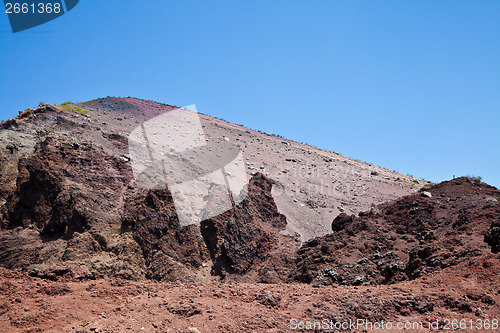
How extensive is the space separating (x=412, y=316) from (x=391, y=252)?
3.32 meters

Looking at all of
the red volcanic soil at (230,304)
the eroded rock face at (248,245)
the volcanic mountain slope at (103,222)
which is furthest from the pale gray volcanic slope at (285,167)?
the red volcanic soil at (230,304)

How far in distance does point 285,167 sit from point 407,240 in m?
15.0

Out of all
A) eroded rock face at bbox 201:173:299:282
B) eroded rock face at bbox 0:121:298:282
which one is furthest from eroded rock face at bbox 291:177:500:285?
eroded rock face at bbox 0:121:298:282

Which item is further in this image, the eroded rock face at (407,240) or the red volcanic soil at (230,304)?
the eroded rock face at (407,240)

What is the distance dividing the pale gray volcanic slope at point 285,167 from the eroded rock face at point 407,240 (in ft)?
13.6

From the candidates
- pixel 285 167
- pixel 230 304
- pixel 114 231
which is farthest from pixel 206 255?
pixel 285 167

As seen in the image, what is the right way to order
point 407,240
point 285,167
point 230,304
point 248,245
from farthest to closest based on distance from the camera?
point 285,167 < point 248,245 < point 407,240 < point 230,304

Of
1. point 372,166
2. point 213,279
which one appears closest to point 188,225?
point 213,279

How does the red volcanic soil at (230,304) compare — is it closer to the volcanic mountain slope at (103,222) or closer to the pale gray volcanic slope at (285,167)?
the volcanic mountain slope at (103,222)

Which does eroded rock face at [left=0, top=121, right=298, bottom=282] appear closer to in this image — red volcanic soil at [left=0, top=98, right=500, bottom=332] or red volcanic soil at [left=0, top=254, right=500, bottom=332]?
red volcanic soil at [left=0, top=98, right=500, bottom=332]

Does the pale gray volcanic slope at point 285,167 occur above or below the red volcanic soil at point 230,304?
above

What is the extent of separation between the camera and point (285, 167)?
24859 mm

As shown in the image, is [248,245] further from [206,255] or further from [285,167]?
[285,167]

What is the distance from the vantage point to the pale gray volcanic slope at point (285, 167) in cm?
1482
